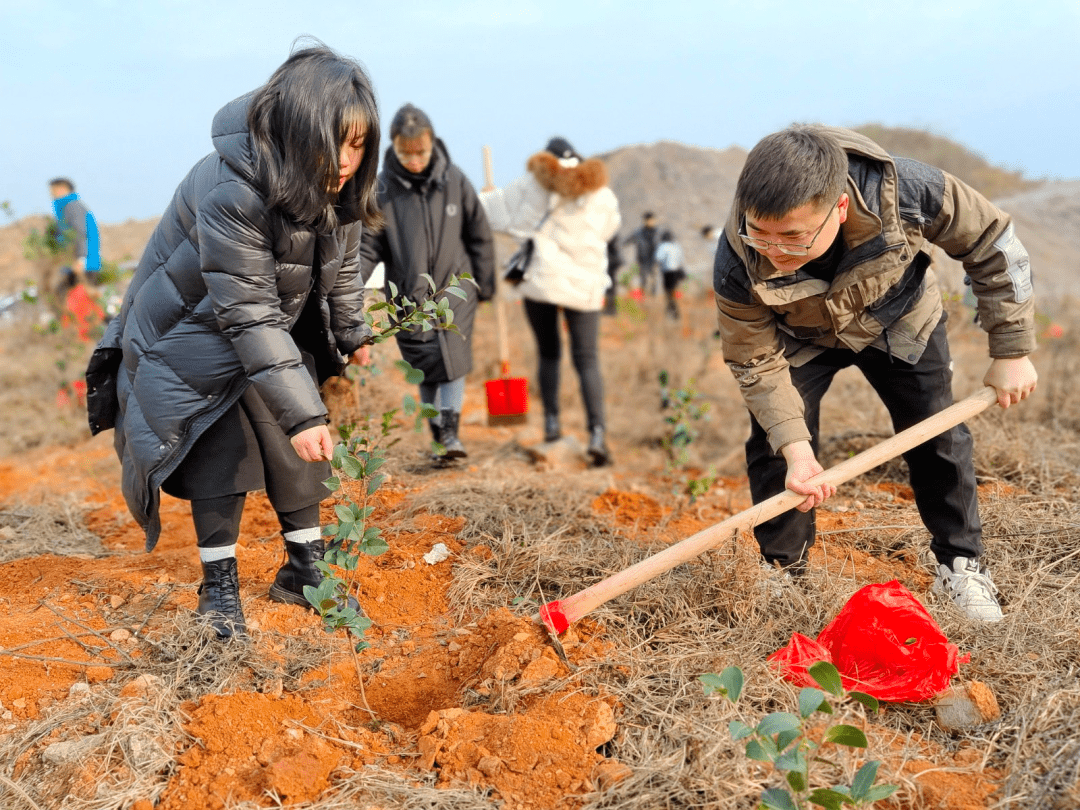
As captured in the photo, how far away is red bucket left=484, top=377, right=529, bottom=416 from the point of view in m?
5.18

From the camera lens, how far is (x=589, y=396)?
204 inches

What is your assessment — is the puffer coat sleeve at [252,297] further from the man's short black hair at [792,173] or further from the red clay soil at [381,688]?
the man's short black hair at [792,173]

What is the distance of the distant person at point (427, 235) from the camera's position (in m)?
4.04

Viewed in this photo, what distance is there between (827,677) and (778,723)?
0.56ft

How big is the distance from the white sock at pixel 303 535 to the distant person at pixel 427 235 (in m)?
1.65

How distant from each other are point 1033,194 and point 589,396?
23.5 m

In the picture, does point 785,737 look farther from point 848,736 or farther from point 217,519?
point 217,519

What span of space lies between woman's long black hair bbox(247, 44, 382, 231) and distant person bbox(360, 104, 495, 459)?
2.01m

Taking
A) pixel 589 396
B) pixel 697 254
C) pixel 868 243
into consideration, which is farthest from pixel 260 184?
pixel 697 254

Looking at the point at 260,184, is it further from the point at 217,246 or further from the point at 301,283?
the point at 301,283

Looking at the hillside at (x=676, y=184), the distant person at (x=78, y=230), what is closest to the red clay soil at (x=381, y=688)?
the distant person at (x=78, y=230)

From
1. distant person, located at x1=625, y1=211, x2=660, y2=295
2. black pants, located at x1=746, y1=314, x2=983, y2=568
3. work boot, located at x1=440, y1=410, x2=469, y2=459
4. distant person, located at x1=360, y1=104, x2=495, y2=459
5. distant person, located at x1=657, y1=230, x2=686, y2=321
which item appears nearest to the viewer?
black pants, located at x1=746, y1=314, x2=983, y2=568

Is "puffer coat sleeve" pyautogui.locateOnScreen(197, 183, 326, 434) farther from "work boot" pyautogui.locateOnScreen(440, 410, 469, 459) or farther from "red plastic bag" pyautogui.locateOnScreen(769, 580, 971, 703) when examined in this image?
"work boot" pyautogui.locateOnScreen(440, 410, 469, 459)

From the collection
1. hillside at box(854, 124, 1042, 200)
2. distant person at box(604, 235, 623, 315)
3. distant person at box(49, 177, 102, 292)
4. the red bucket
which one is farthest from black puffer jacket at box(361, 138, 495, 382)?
hillside at box(854, 124, 1042, 200)
